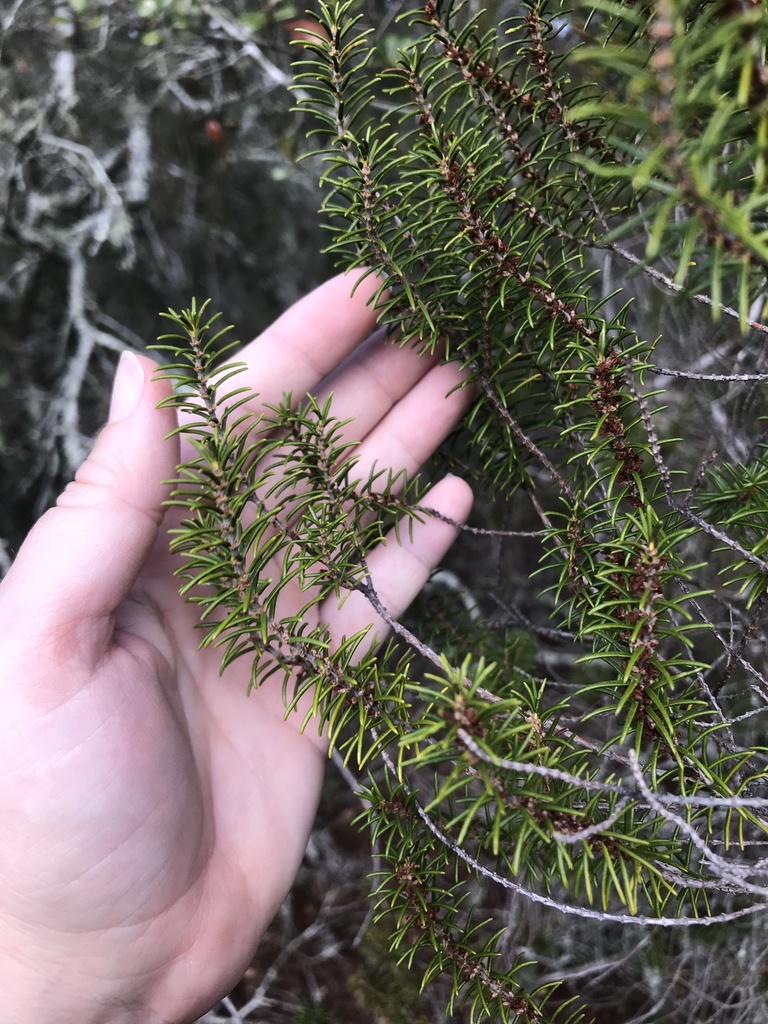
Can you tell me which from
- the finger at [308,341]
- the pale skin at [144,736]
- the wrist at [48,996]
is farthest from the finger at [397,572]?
the wrist at [48,996]

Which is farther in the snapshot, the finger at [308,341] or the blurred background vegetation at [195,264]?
the blurred background vegetation at [195,264]

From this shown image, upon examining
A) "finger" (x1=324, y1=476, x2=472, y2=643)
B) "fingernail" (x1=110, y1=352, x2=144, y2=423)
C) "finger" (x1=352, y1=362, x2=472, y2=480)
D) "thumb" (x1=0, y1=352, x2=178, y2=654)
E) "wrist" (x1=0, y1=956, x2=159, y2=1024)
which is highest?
"fingernail" (x1=110, y1=352, x2=144, y2=423)

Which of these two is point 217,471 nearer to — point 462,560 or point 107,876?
point 107,876

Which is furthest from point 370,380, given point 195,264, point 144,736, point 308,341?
point 195,264

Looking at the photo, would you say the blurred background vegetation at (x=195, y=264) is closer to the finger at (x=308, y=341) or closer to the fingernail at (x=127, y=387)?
the finger at (x=308, y=341)

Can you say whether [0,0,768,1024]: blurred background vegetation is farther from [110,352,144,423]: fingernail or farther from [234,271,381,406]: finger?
[110,352,144,423]: fingernail

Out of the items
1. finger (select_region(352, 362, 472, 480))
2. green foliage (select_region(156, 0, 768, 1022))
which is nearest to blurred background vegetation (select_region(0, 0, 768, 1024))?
finger (select_region(352, 362, 472, 480))

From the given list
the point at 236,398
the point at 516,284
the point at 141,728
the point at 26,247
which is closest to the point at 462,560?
the point at 236,398

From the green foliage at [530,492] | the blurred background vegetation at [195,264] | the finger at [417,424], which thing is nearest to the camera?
the green foliage at [530,492]
